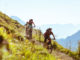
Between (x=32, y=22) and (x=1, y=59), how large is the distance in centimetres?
1652

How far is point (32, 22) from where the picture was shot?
2144 centimetres

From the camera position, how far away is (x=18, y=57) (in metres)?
6.09

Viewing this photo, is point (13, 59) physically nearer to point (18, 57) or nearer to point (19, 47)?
point (18, 57)

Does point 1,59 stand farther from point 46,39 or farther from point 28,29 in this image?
point 28,29

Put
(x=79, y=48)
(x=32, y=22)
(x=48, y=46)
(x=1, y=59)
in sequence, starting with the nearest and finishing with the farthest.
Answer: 1. (x=1, y=59)
2. (x=48, y=46)
3. (x=79, y=48)
4. (x=32, y=22)

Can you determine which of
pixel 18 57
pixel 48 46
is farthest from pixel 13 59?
pixel 48 46

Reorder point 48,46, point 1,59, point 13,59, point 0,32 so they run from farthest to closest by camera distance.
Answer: point 48,46, point 0,32, point 13,59, point 1,59

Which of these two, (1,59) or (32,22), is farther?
(32,22)

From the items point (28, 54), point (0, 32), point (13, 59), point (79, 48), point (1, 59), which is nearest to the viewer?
point (1, 59)

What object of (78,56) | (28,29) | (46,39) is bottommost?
(78,56)

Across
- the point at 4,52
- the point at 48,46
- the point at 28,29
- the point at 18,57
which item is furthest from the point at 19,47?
the point at 28,29

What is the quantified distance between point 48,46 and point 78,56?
196 inches

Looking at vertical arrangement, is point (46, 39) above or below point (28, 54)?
above

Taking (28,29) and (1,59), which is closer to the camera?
(1,59)
